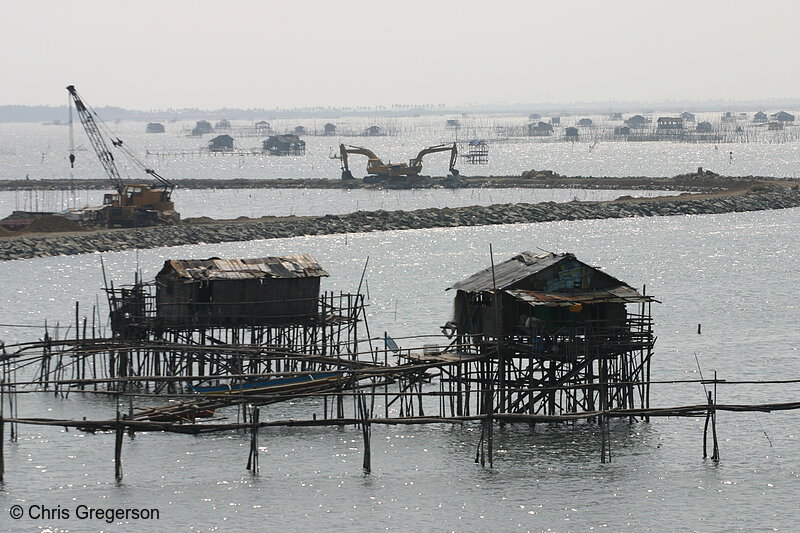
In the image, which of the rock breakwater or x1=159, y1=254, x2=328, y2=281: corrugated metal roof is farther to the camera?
the rock breakwater

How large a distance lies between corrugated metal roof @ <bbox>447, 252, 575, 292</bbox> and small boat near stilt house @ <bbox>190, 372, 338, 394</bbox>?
5865 millimetres

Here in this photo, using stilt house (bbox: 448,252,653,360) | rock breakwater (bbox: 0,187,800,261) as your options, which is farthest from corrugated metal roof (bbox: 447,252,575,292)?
rock breakwater (bbox: 0,187,800,261)

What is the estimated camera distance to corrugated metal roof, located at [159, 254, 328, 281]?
50781 mm

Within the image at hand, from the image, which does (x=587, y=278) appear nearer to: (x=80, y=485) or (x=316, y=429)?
(x=316, y=429)

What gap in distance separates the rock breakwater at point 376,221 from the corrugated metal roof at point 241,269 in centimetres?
4968

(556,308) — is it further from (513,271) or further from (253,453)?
(253,453)

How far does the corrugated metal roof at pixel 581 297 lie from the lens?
43469 mm

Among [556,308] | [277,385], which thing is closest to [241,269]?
[277,385]

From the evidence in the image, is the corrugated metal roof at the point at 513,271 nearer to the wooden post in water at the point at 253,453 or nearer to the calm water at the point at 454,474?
the calm water at the point at 454,474

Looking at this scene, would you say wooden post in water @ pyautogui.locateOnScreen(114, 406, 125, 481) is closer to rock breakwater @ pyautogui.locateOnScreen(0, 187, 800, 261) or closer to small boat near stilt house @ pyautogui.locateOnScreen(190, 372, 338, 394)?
small boat near stilt house @ pyautogui.locateOnScreen(190, 372, 338, 394)

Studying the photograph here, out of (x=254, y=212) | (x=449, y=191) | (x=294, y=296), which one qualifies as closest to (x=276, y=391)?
(x=294, y=296)

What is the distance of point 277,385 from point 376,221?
239ft

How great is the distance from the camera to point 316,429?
46719 mm

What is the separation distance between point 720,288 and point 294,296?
1649 inches
